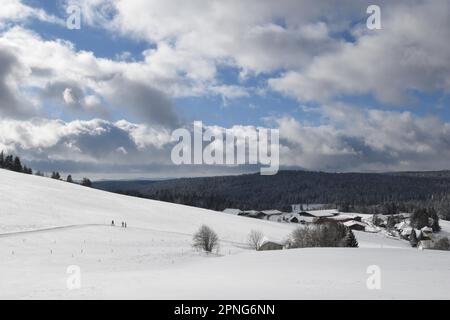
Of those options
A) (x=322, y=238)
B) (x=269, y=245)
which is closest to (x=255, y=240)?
(x=269, y=245)

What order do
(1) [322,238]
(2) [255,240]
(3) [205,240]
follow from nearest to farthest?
(3) [205,240], (1) [322,238], (2) [255,240]

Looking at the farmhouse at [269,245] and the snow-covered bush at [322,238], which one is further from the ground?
the snow-covered bush at [322,238]

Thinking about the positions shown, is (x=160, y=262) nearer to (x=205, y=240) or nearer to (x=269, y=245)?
(x=205, y=240)

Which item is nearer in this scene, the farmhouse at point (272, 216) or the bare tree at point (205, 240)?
the bare tree at point (205, 240)

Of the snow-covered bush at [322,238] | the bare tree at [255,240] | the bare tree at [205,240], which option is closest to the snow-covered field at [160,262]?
the bare tree at [205,240]

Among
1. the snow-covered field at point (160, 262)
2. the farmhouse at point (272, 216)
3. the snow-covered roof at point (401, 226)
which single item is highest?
the farmhouse at point (272, 216)

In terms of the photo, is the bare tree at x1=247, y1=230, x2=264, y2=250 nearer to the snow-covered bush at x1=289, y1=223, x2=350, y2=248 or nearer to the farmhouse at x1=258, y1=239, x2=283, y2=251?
the farmhouse at x1=258, y1=239, x2=283, y2=251

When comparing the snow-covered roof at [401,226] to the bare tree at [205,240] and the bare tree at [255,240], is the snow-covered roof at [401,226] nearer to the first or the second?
the bare tree at [255,240]

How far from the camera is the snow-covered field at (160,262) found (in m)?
19.4

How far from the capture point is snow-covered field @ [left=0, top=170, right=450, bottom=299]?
19391mm

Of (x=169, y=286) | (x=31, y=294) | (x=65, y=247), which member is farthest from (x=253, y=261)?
(x=65, y=247)

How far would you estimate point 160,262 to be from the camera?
36.2 metres

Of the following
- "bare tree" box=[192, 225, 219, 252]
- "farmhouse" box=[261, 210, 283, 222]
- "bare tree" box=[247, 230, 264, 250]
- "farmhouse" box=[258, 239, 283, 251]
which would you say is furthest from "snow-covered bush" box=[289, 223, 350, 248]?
"farmhouse" box=[261, 210, 283, 222]

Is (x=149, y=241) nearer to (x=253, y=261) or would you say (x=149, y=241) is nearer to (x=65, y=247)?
(x=65, y=247)
